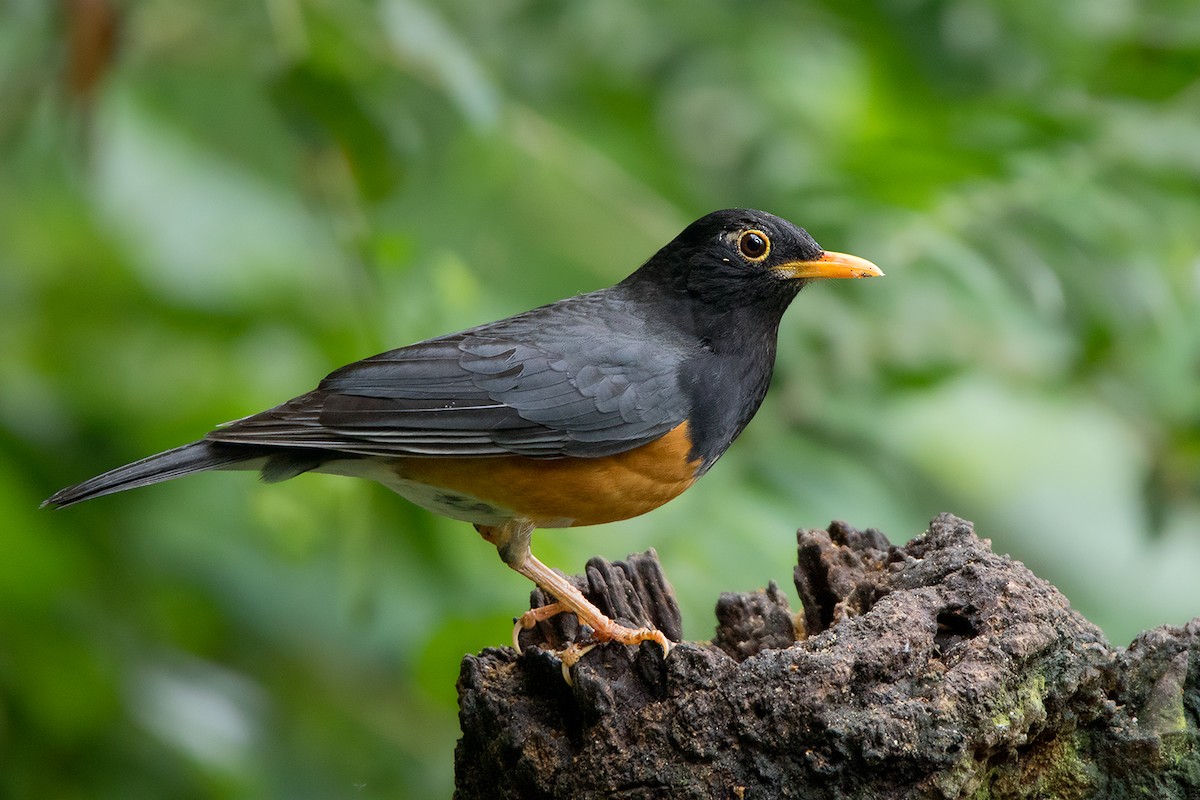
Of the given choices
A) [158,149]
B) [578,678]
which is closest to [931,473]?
[578,678]

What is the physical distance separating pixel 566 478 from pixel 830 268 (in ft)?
4.07

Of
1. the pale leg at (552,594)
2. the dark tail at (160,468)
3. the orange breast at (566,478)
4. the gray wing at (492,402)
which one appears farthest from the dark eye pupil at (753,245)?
the dark tail at (160,468)

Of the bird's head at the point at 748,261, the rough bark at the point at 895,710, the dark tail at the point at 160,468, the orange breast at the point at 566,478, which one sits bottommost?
the rough bark at the point at 895,710

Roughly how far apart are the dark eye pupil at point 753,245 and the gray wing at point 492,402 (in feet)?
1.66

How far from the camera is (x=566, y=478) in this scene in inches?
176

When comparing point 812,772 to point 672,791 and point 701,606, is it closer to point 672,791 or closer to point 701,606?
point 672,791

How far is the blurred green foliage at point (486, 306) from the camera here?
225 inches

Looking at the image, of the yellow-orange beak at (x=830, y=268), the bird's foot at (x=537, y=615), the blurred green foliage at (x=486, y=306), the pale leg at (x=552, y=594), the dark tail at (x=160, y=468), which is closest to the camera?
the pale leg at (x=552, y=594)

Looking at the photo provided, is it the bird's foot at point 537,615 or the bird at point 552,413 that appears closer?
the bird at point 552,413

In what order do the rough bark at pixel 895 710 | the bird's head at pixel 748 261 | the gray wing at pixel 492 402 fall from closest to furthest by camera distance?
1. the rough bark at pixel 895 710
2. the gray wing at pixel 492 402
3. the bird's head at pixel 748 261

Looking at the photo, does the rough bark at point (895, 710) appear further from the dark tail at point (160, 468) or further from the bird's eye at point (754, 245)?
the bird's eye at point (754, 245)

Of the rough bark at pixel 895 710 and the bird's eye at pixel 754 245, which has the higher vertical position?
the bird's eye at pixel 754 245

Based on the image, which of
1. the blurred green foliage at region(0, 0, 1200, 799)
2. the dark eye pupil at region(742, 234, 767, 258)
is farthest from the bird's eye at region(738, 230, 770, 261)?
the blurred green foliage at region(0, 0, 1200, 799)

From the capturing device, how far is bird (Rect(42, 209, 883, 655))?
4375 mm
